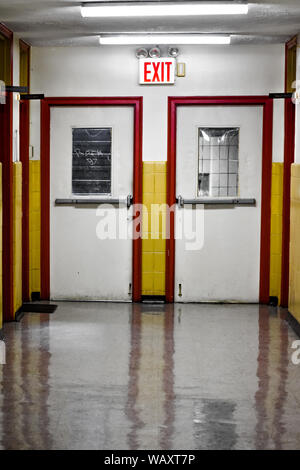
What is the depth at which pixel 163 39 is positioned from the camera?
7344 millimetres

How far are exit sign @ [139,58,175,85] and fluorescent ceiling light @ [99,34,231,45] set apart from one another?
49 cm

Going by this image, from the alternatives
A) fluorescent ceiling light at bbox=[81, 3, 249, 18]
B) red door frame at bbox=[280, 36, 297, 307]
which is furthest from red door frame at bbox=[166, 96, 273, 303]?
fluorescent ceiling light at bbox=[81, 3, 249, 18]

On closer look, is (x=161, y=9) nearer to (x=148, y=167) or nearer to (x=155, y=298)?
(x=148, y=167)

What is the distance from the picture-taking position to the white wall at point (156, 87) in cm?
789

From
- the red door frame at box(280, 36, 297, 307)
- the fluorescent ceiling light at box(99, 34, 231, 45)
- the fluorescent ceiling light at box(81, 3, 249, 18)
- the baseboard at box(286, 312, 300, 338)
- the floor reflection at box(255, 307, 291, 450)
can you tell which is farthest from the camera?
the red door frame at box(280, 36, 297, 307)

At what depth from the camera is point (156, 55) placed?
25.8ft

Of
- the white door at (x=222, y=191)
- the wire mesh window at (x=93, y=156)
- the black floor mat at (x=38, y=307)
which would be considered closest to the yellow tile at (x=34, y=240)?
the black floor mat at (x=38, y=307)

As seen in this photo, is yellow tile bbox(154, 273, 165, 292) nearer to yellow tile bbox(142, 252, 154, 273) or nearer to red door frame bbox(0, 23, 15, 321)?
yellow tile bbox(142, 252, 154, 273)

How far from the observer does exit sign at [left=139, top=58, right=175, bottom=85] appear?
789 centimetres

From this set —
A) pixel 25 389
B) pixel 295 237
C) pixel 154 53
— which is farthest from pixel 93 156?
pixel 25 389

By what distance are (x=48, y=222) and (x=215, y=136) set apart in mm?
2043

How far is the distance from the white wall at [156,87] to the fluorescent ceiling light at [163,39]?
1.74 ft

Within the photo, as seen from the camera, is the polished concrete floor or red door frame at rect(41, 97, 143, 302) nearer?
the polished concrete floor
